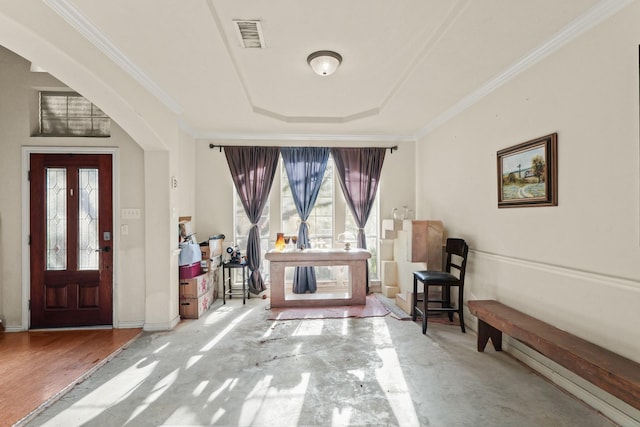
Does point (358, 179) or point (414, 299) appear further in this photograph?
point (358, 179)

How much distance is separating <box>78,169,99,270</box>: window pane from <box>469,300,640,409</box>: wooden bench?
451 cm

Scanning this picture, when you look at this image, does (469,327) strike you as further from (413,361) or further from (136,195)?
(136,195)

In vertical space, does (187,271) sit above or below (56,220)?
below

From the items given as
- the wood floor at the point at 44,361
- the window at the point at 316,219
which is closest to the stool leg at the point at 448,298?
the window at the point at 316,219

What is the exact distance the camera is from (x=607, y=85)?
6.69ft

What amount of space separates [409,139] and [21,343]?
6008 mm

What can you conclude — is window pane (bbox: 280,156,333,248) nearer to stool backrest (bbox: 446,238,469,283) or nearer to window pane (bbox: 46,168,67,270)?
stool backrest (bbox: 446,238,469,283)

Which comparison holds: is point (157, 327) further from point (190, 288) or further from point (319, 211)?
point (319, 211)

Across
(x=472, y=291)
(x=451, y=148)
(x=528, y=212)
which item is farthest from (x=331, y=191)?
(x=528, y=212)

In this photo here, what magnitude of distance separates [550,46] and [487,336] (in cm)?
273

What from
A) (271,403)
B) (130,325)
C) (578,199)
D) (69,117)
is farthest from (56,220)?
(578,199)

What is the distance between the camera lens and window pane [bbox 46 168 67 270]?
354cm

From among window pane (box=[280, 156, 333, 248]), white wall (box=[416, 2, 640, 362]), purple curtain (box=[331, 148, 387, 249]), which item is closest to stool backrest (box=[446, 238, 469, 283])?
white wall (box=[416, 2, 640, 362])

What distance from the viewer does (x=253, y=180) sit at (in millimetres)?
5008
